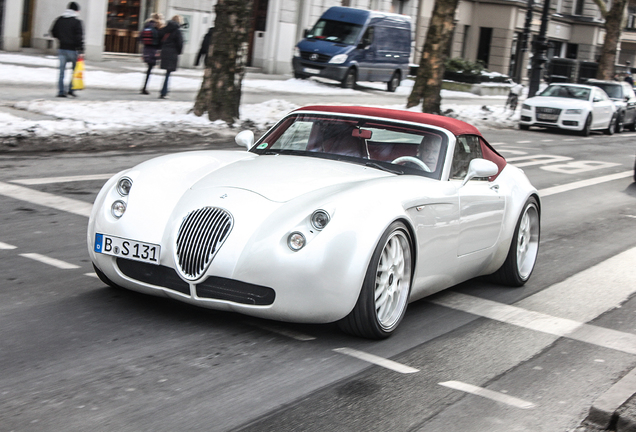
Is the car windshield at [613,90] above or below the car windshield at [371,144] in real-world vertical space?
above

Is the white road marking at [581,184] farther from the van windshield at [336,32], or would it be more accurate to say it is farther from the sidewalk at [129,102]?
the van windshield at [336,32]

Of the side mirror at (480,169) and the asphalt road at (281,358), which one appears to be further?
the side mirror at (480,169)

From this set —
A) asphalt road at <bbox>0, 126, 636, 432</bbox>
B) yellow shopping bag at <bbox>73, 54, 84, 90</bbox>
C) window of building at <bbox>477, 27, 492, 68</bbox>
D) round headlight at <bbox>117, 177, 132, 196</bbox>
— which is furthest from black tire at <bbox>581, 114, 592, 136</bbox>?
window of building at <bbox>477, 27, 492, 68</bbox>

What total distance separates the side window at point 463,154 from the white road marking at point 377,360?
5.58 feet

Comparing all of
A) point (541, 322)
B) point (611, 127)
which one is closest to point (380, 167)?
point (541, 322)

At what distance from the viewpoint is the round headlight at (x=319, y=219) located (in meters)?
4.82

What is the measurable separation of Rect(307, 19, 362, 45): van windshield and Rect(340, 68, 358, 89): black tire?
940mm

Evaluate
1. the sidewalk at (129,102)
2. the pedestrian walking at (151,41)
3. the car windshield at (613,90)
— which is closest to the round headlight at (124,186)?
the sidewalk at (129,102)

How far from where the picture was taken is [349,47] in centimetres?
2916

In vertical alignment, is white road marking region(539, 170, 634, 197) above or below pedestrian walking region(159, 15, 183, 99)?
below

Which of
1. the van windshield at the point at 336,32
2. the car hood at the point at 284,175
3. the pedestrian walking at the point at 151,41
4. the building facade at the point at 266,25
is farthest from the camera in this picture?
the van windshield at the point at 336,32

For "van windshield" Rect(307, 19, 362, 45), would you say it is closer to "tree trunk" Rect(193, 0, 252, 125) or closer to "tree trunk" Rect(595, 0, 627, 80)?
"tree trunk" Rect(193, 0, 252, 125)

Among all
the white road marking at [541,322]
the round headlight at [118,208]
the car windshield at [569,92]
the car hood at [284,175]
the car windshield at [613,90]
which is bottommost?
the white road marking at [541,322]

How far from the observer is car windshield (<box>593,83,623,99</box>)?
29266 mm
